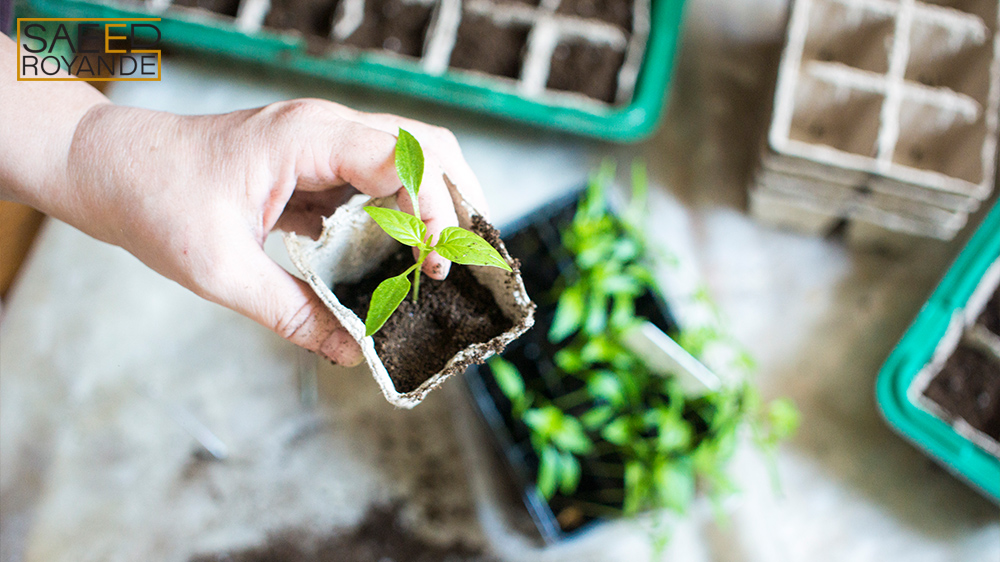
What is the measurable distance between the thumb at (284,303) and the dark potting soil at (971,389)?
1155 millimetres

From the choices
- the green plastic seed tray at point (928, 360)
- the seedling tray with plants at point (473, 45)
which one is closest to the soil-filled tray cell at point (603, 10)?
the seedling tray with plants at point (473, 45)

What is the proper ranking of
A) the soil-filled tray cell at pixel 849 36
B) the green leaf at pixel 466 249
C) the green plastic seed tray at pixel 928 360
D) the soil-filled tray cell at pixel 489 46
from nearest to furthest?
the green leaf at pixel 466 249 → the green plastic seed tray at pixel 928 360 → the soil-filled tray cell at pixel 849 36 → the soil-filled tray cell at pixel 489 46

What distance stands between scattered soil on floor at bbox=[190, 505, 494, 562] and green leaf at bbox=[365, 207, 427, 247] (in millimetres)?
842

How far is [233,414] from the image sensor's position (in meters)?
1.25

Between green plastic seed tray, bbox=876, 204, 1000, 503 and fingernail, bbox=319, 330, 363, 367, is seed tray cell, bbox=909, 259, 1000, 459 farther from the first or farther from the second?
fingernail, bbox=319, 330, 363, 367

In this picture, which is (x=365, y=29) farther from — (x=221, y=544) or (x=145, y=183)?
(x=221, y=544)

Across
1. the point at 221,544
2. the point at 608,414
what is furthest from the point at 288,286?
the point at 221,544

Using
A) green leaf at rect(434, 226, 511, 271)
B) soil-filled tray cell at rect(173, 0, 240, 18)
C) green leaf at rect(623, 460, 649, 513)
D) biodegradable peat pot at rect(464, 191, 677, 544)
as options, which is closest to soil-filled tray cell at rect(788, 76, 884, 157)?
biodegradable peat pot at rect(464, 191, 677, 544)

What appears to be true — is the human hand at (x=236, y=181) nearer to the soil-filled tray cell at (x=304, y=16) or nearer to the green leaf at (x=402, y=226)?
the green leaf at (x=402, y=226)

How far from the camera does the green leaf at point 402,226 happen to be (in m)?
0.50

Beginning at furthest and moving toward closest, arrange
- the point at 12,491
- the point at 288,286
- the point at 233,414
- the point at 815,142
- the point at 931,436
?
the point at 815,142
the point at 233,414
the point at 931,436
the point at 12,491
the point at 288,286

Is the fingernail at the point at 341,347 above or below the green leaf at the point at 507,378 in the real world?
above

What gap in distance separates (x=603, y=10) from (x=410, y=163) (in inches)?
43.4

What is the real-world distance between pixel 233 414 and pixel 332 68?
750mm
